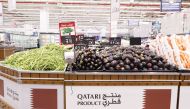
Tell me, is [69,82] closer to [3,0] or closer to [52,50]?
[52,50]

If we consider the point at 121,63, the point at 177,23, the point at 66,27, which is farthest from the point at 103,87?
the point at 177,23

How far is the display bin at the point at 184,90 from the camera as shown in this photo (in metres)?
2.95

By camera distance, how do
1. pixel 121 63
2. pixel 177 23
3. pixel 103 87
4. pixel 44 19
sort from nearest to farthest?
pixel 103 87
pixel 121 63
pixel 177 23
pixel 44 19

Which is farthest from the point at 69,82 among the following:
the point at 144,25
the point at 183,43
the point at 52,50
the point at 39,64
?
the point at 144,25

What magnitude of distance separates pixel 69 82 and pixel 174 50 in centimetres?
136

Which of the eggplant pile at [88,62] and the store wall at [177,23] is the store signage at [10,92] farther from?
the store wall at [177,23]

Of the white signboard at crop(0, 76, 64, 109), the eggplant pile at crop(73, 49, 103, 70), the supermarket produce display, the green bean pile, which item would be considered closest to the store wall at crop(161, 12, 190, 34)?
the supermarket produce display

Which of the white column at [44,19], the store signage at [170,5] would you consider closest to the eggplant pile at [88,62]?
the store signage at [170,5]

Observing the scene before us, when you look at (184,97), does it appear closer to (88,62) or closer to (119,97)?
(119,97)

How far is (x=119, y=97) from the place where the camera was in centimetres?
296

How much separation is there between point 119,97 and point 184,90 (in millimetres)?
747

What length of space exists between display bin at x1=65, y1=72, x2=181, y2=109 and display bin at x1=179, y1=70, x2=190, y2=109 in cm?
5

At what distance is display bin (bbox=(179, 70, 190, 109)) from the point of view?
295cm

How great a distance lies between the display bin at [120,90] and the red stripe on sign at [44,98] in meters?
0.15
